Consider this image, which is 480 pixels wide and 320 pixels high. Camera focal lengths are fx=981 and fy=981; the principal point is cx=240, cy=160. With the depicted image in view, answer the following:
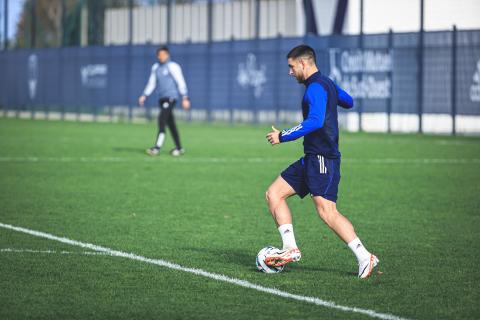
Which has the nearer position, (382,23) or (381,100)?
(381,100)

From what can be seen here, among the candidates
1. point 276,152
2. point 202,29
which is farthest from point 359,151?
point 202,29

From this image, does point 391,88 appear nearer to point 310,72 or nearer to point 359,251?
point 310,72

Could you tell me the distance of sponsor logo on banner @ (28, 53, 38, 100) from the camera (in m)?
45.9

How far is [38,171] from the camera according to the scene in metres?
16.8

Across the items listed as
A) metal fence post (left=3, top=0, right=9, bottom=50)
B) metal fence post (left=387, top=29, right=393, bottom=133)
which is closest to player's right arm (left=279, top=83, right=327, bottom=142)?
metal fence post (left=387, top=29, right=393, bottom=133)

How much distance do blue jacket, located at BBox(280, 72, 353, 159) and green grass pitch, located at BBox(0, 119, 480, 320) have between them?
1022 mm

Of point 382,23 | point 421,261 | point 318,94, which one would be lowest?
point 421,261

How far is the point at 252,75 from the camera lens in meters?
35.3

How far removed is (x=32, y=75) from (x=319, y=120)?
4020 cm

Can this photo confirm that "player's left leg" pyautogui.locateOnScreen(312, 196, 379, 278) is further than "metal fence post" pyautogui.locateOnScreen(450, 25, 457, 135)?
No

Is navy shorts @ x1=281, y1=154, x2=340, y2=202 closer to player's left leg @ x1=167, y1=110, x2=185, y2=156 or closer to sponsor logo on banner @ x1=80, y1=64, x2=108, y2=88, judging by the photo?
player's left leg @ x1=167, y1=110, x2=185, y2=156

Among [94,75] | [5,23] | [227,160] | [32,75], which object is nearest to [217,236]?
[227,160]

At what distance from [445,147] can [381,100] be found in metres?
7.01

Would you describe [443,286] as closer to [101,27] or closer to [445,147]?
[445,147]
